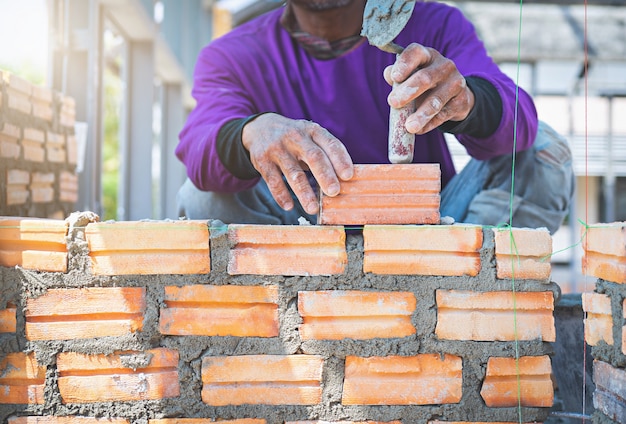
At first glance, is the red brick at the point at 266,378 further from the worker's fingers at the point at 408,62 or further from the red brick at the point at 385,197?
the worker's fingers at the point at 408,62

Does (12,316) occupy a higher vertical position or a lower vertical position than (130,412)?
higher

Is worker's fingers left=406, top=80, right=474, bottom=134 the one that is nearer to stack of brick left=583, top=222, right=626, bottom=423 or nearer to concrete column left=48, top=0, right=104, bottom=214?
stack of brick left=583, top=222, right=626, bottom=423

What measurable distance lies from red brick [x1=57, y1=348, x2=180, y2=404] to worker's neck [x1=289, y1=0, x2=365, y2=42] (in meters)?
1.40

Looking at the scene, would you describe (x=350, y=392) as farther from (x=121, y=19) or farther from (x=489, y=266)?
(x=121, y=19)

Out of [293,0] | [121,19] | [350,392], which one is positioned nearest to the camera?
[350,392]

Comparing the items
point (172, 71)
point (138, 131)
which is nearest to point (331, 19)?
point (138, 131)

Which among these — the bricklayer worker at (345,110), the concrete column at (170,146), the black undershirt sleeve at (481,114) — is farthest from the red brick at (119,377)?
the concrete column at (170,146)

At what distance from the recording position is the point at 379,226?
5.14 feet

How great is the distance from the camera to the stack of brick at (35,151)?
2.53 metres

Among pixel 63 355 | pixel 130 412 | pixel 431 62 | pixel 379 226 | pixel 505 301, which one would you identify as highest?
pixel 431 62

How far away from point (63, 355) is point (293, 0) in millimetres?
1503

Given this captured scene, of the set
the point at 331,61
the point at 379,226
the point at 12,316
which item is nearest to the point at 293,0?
the point at 331,61

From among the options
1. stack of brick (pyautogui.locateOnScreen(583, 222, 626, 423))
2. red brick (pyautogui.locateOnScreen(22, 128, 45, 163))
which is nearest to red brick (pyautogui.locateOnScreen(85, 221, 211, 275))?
stack of brick (pyautogui.locateOnScreen(583, 222, 626, 423))

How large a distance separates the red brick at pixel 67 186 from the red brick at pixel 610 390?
272cm
